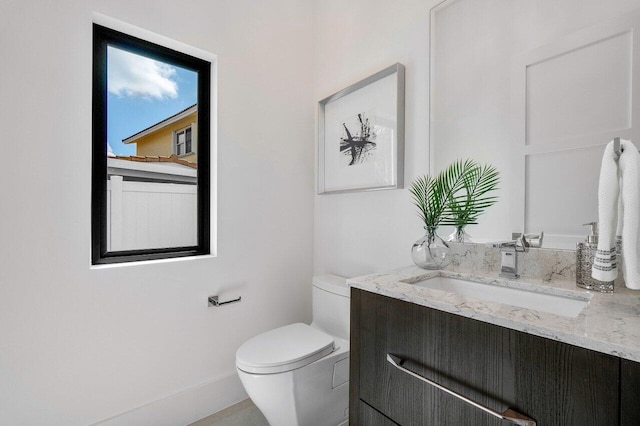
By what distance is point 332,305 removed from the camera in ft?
5.41

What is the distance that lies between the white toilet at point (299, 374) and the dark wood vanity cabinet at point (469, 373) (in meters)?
0.32

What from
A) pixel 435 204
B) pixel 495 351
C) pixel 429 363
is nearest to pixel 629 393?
pixel 495 351

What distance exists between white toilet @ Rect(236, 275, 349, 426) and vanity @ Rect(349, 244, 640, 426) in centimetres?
32

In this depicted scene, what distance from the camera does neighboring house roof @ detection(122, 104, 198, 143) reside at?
1.59 m

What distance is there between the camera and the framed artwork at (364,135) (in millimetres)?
1538

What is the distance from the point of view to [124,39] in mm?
1502

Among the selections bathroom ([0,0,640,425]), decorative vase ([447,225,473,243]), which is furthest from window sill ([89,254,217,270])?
decorative vase ([447,225,473,243])

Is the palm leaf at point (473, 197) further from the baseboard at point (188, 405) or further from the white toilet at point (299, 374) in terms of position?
the baseboard at point (188, 405)

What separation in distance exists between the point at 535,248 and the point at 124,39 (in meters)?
2.02

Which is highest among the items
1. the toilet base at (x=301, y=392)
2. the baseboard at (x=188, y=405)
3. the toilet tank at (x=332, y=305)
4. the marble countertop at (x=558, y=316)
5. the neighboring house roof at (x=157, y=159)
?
the neighboring house roof at (x=157, y=159)

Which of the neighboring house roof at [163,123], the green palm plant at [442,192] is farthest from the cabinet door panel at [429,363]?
the neighboring house roof at [163,123]

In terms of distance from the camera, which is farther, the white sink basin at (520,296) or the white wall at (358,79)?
the white wall at (358,79)

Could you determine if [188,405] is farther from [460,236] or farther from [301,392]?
[460,236]

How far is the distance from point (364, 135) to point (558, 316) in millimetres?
1264
